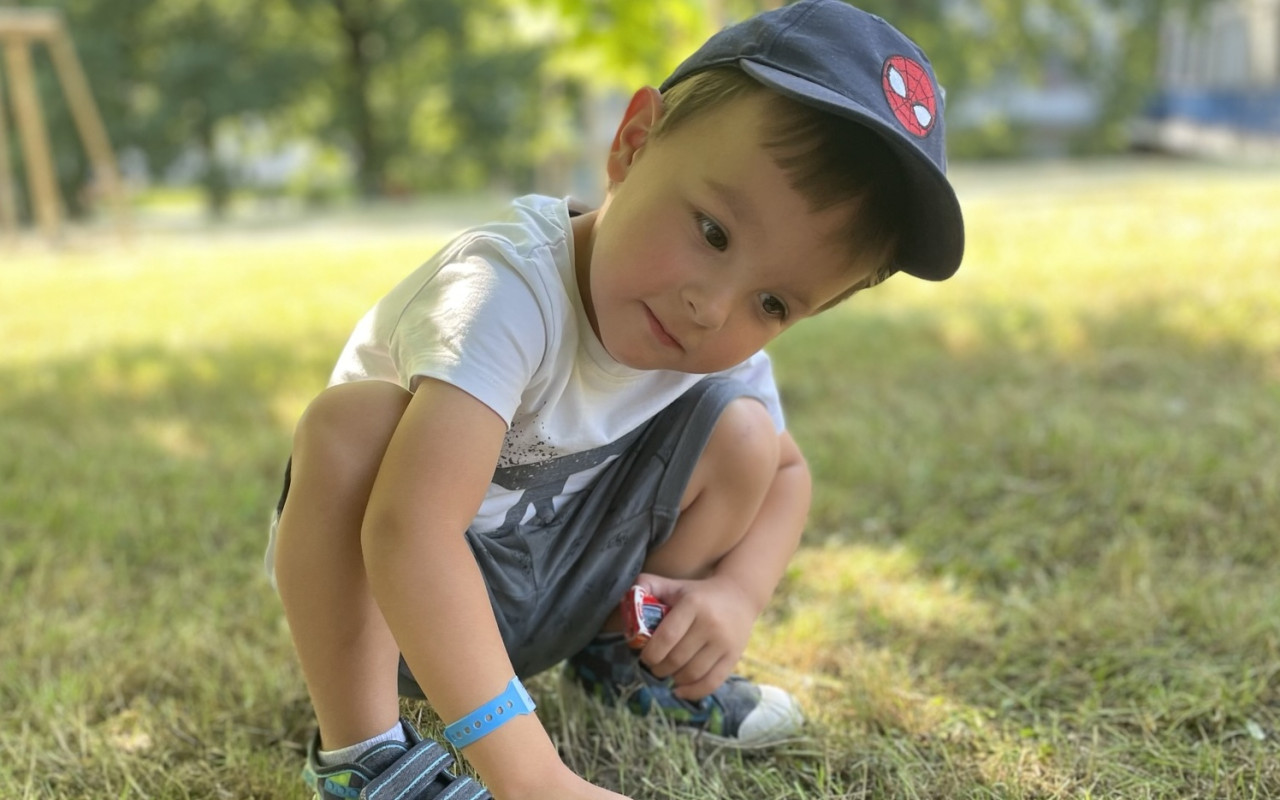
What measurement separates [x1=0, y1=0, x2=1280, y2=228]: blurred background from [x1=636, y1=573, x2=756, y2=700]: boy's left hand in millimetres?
9402

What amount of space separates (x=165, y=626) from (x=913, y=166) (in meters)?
1.19

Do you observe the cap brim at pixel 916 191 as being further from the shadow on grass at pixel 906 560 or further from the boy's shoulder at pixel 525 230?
the shadow on grass at pixel 906 560

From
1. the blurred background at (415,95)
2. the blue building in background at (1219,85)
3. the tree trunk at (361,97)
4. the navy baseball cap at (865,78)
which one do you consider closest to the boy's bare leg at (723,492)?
the navy baseball cap at (865,78)

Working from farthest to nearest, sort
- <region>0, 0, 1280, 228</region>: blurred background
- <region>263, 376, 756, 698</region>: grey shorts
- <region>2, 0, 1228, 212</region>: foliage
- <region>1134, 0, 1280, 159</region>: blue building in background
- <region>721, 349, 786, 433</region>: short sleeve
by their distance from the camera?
1. <region>1134, 0, 1280, 159</region>: blue building in background
2. <region>2, 0, 1228, 212</region>: foliage
3. <region>0, 0, 1280, 228</region>: blurred background
4. <region>721, 349, 786, 433</region>: short sleeve
5. <region>263, 376, 756, 698</region>: grey shorts

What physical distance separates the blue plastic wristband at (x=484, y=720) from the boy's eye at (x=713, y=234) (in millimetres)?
420

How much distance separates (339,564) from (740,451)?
45 cm

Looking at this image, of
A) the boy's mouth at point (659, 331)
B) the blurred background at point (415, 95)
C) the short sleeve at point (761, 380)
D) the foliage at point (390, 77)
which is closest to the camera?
the boy's mouth at point (659, 331)

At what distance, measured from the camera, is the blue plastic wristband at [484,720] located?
96cm

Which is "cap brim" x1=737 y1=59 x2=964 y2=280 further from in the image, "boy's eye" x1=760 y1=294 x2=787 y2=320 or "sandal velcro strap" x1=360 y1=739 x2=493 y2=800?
"sandal velcro strap" x1=360 y1=739 x2=493 y2=800

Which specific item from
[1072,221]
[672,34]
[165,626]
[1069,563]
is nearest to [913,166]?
[1069,563]

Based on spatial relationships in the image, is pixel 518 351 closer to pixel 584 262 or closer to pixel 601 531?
pixel 584 262

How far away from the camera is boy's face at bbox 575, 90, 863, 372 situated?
1.01 metres

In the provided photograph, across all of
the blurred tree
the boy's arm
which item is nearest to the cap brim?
the boy's arm

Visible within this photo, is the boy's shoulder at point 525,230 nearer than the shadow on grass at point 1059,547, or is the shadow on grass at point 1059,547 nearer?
the boy's shoulder at point 525,230
